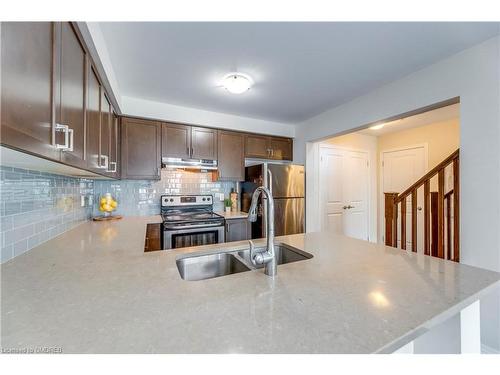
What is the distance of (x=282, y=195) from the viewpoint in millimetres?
3154

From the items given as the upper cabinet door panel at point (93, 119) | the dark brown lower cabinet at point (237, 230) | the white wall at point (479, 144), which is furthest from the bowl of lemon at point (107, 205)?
the white wall at point (479, 144)

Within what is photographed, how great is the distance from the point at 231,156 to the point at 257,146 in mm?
481

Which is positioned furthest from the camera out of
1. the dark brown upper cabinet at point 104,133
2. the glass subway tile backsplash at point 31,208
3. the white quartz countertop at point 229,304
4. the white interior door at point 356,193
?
the white interior door at point 356,193

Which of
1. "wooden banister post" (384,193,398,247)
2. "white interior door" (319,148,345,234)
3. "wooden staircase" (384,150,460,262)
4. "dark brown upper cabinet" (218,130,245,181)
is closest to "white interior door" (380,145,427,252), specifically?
"white interior door" (319,148,345,234)

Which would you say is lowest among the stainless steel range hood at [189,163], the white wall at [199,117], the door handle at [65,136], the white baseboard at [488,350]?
the white baseboard at [488,350]

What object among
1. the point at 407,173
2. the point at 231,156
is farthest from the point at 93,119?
the point at 407,173

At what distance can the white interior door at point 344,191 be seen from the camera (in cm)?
392

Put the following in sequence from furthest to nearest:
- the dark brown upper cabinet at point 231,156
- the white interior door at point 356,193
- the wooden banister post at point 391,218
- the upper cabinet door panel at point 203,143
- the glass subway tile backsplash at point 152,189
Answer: the white interior door at point 356,193
the dark brown upper cabinet at point 231,156
the upper cabinet door panel at point 203,143
the glass subway tile backsplash at point 152,189
the wooden banister post at point 391,218

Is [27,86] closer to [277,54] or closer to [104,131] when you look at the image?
[104,131]

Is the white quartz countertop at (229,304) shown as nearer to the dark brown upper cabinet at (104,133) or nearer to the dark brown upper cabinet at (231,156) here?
the dark brown upper cabinet at (104,133)

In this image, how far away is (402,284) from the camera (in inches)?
33.0

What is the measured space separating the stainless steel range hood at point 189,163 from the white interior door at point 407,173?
10.8 feet
